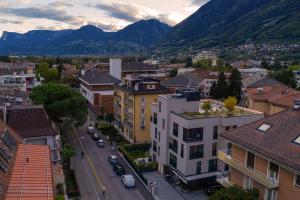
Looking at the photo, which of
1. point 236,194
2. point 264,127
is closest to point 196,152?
point 264,127

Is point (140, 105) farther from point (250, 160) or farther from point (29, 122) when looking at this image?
point (250, 160)

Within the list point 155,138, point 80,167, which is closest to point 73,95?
point 80,167

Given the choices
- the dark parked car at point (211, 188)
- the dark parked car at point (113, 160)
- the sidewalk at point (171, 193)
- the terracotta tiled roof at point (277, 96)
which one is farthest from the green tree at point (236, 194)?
the terracotta tiled roof at point (277, 96)

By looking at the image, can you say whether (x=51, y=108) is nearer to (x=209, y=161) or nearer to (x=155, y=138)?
(x=155, y=138)

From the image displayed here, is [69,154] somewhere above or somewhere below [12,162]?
below

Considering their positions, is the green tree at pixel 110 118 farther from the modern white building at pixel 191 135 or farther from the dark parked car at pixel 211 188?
the dark parked car at pixel 211 188

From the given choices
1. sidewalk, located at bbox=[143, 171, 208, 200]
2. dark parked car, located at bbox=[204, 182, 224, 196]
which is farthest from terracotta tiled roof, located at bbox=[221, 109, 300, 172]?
sidewalk, located at bbox=[143, 171, 208, 200]

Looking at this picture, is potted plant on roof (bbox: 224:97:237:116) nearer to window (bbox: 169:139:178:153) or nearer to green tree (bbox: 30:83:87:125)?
window (bbox: 169:139:178:153)
